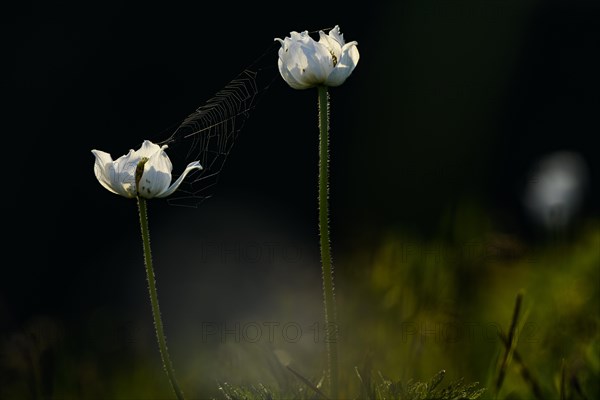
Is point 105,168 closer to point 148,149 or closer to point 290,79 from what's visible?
point 148,149

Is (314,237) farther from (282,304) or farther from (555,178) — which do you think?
(282,304)

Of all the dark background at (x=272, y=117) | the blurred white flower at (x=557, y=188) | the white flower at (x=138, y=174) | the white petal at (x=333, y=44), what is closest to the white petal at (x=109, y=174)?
the white flower at (x=138, y=174)

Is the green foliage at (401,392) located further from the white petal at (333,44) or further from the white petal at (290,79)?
the white petal at (333,44)

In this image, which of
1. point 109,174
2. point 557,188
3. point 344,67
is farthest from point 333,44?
point 557,188

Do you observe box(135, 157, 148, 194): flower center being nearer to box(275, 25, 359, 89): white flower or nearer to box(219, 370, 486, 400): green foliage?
box(275, 25, 359, 89): white flower

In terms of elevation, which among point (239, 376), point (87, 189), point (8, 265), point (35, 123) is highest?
point (35, 123)

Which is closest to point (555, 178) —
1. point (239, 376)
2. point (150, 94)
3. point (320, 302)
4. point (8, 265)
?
point (320, 302)

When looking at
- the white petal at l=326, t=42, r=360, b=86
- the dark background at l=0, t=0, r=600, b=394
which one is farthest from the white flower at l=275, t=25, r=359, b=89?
the dark background at l=0, t=0, r=600, b=394
